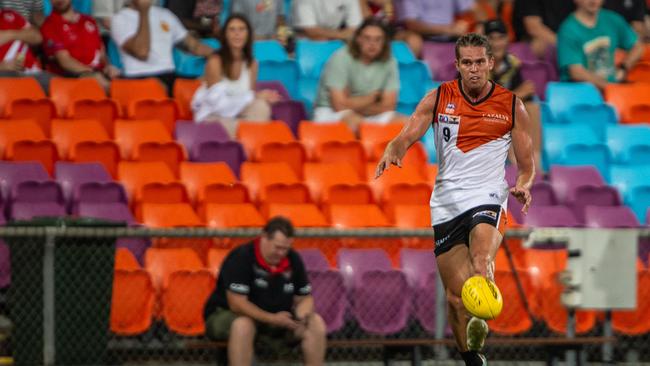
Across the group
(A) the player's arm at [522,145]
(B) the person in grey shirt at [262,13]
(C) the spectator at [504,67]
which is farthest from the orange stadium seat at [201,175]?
(A) the player's arm at [522,145]

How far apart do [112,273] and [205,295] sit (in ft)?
2.53

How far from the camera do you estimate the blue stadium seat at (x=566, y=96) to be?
49.1ft

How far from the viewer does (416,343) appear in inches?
447

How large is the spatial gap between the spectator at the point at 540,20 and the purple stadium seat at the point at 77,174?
17.5 feet

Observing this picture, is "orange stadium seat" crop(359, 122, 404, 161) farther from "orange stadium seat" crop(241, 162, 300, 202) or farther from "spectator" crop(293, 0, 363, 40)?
"spectator" crop(293, 0, 363, 40)

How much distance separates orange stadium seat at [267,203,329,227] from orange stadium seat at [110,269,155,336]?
1433 mm

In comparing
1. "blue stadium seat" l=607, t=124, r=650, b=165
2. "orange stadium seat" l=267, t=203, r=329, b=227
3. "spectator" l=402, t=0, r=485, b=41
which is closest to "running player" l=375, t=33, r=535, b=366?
"orange stadium seat" l=267, t=203, r=329, b=227

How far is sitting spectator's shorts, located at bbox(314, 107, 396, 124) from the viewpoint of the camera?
47.0 ft

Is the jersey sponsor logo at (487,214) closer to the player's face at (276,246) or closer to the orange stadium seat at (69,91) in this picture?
the player's face at (276,246)

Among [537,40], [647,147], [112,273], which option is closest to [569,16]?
[537,40]

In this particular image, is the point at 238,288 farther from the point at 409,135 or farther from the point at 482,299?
the point at 482,299

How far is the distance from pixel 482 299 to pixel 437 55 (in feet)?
22.8

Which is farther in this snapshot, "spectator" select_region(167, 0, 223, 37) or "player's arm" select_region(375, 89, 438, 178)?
"spectator" select_region(167, 0, 223, 37)

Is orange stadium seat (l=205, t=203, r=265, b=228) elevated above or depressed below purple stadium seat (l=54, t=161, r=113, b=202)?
below
